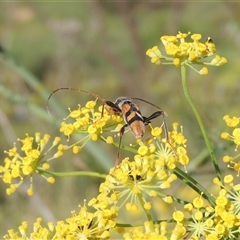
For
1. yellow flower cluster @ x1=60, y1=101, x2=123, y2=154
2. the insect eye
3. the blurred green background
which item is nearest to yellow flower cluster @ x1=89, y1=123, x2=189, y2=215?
yellow flower cluster @ x1=60, y1=101, x2=123, y2=154

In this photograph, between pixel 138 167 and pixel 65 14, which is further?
pixel 65 14

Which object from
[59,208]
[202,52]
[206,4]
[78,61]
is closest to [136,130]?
[202,52]

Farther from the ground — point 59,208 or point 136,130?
point 59,208

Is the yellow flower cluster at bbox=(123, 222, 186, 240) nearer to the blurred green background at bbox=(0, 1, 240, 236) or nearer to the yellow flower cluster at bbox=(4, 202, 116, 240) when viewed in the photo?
→ the yellow flower cluster at bbox=(4, 202, 116, 240)

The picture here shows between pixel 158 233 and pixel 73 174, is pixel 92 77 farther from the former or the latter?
pixel 158 233

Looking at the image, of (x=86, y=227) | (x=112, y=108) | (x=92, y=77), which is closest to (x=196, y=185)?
(x=86, y=227)

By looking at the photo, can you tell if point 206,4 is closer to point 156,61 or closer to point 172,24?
point 172,24

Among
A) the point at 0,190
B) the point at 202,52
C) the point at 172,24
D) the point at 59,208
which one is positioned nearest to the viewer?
the point at 202,52

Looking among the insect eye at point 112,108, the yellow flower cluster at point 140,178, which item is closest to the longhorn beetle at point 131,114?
the insect eye at point 112,108
